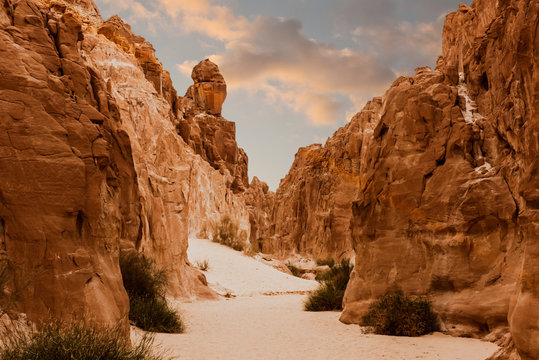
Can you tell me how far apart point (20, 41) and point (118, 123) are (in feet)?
10.1

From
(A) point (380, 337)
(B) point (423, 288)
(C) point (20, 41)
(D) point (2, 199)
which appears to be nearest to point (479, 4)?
(B) point (423, 288)

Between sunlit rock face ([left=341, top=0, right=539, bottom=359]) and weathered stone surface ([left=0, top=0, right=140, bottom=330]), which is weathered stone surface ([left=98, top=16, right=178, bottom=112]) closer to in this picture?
sunlit rock face ([left=341, top=0, right=539, bottom=359])

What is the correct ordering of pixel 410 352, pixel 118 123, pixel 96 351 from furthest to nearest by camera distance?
pixel 118 123, pixel 410 352, pixel 96 351

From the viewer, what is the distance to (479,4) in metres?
14.2

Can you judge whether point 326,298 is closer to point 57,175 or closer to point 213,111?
point 57,175

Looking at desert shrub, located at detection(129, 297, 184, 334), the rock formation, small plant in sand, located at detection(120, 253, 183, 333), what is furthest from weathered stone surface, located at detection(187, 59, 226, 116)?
desert shrub, located at detection(129, 297, 184, 334)

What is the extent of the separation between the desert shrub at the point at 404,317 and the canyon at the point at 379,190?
0.32 m

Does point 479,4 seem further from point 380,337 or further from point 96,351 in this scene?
point 96,351

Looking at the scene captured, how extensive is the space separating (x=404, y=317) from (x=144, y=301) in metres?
6.19

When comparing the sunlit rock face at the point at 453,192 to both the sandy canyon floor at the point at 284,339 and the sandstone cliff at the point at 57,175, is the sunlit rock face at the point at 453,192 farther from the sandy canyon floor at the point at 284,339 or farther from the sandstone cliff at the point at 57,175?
the sandstone cliff at the point at 57,175

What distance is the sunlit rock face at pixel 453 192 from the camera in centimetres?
904

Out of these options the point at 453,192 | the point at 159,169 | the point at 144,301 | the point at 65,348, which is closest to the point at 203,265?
the point at 159,169

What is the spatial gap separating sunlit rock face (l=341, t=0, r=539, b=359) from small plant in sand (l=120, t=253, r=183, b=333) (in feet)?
15.7

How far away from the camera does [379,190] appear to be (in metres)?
12.1
